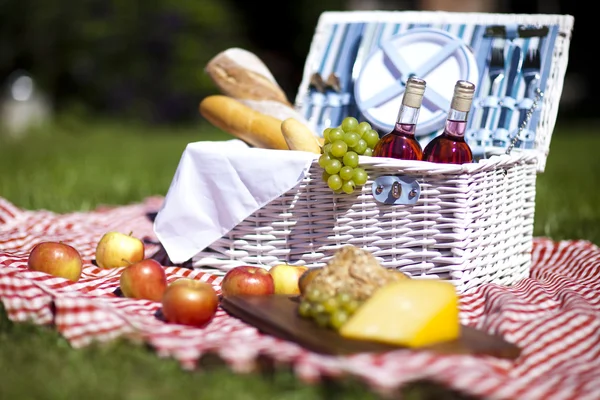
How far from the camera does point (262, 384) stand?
1.72 meters

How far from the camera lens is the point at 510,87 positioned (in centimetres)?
326

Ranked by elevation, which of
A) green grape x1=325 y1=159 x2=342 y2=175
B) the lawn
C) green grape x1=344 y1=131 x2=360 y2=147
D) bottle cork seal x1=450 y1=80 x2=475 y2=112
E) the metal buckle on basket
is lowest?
the lawn

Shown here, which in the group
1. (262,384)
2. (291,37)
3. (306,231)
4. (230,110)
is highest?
(291,37)

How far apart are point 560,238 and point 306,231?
5.51 ft

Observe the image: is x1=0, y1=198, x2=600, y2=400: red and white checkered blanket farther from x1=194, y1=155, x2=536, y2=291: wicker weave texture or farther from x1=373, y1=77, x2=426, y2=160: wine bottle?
x1=373, y1=77, x2=426, y2=160: wine bottle

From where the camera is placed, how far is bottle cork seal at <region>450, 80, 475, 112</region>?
239 centimetres

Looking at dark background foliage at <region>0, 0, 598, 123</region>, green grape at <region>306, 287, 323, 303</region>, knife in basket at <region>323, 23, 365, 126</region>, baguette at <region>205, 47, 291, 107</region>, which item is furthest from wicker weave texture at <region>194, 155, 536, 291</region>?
dark background foliage at <region>0, 0, 598, 123</region>

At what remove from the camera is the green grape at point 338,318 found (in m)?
1.94

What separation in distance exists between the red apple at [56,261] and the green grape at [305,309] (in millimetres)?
953

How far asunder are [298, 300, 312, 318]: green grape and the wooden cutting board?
0.05 ft

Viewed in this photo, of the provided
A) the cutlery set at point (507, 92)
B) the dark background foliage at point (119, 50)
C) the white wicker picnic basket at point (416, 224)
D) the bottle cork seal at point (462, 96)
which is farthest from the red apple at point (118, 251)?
the dark background foliage at point (119, 50)

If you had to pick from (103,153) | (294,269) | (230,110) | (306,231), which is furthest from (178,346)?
(103,153)

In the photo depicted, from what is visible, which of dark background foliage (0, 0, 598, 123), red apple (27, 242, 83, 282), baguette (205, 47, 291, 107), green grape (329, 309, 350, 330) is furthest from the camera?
dark background foliage (0, 0, 598, 123)

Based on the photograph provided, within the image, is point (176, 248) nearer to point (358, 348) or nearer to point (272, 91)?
point (272, 91)
